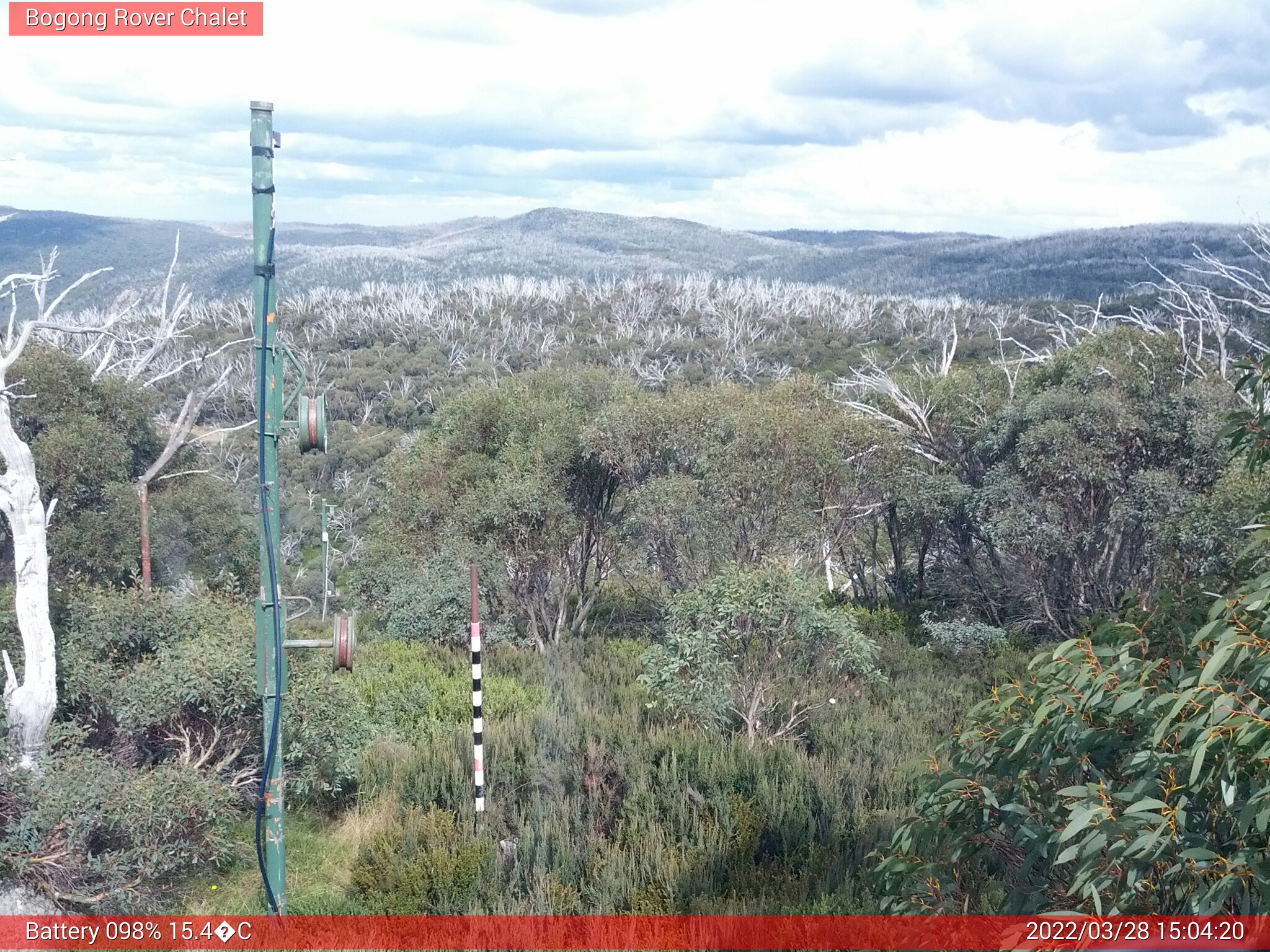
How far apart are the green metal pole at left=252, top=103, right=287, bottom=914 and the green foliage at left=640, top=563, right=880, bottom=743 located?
4747 millimetres

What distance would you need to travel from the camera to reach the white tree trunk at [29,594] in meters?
7.20

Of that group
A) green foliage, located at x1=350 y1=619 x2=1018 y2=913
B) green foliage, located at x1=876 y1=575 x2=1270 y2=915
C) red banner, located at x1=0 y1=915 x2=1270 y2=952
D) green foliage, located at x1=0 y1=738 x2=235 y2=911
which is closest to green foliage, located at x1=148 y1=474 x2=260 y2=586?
green foliage, located at x1=350 y1=619 x2=1018 y2=913

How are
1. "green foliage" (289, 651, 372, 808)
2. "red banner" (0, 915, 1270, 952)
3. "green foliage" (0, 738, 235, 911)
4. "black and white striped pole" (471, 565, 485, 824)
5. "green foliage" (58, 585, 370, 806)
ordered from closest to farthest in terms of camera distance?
"red banner" (0, 915, 1270, 952), "green foliage" (0, 738, 235, 911), "black and white striped pole" (471, 565, 485, 824), "green foliage" (58, 585, 370, 806), "green foliage" (289, 651, 372, 808)

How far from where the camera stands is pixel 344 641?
4.98 m

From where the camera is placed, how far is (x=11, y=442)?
7.42m

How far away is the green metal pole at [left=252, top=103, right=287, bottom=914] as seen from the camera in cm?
489

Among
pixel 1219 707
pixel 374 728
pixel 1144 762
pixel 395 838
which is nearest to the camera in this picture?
pixel 1219 707

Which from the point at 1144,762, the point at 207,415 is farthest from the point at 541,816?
the point at 207,415

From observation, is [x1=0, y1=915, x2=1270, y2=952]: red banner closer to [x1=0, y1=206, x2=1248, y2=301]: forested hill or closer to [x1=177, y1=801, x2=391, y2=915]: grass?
[x1=177, y1=801, x2=391, y2=915]: grass

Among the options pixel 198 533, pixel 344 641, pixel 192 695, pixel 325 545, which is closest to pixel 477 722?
pixel 192 695

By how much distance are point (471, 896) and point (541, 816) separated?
106 cm

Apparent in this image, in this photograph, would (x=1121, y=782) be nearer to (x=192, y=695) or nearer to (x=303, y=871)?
(x=303, y=871)

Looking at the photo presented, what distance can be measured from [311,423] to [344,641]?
1.03 metres

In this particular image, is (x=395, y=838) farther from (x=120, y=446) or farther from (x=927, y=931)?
(x=120, y=446)
